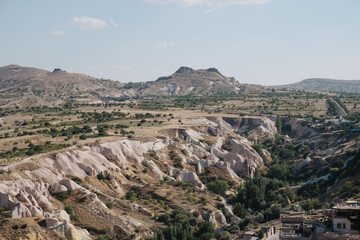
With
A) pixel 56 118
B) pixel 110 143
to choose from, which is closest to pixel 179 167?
pixel 110 143

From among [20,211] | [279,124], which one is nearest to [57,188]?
[20,211]

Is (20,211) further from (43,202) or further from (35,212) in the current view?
(43,202)

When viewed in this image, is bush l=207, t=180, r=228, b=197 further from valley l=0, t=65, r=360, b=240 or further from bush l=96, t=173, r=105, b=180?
bush l=96, t=173, r=105, b=180

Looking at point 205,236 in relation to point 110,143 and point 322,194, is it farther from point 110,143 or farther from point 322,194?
point 110,143

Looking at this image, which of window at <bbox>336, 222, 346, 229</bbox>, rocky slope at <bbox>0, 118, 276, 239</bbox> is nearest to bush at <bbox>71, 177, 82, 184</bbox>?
rocky slope at <bbox>0, 118, 276, 239</bbox>

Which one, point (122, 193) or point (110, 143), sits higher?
point (110, 143)

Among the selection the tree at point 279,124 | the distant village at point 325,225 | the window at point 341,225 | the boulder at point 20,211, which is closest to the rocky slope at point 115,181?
the boulder at point 20,211

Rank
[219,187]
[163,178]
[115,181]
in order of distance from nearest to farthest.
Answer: [115,181] → [219,187] → [163,178]

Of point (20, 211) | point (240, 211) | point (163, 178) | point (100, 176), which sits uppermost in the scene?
point (100, 176)
